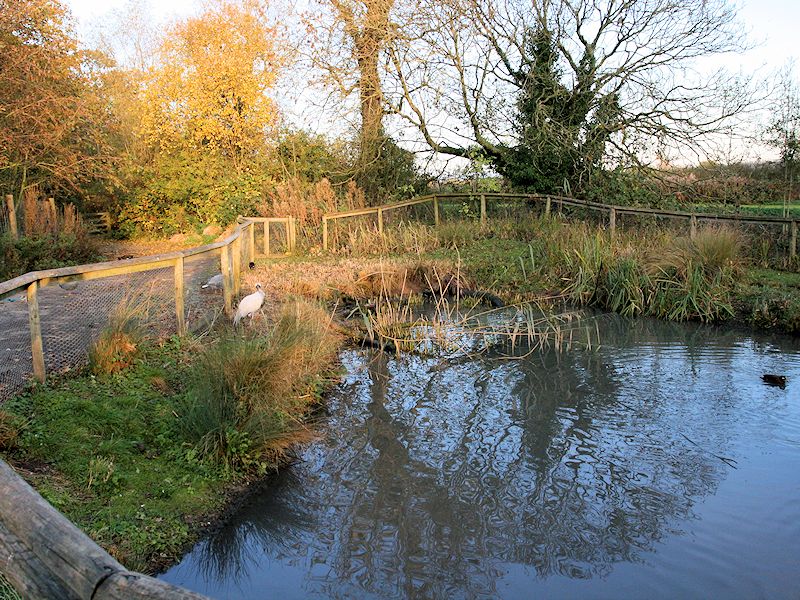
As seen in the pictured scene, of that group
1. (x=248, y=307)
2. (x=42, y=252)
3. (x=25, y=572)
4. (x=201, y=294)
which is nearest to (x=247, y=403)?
(x=248, y=307)

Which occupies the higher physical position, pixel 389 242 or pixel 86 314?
pixel 389 242

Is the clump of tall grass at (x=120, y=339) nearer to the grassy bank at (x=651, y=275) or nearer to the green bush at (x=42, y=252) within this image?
the grassy bank at (x=651, y=275)

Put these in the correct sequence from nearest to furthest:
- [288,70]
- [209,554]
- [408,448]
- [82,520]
A: [82,520], [209,554], [408,448], [288,70]

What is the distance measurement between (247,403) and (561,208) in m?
13.9

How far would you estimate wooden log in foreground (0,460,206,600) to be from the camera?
2.27 meters

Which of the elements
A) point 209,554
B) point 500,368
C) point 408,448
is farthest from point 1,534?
point 500,368

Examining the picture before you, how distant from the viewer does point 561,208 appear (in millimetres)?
18219

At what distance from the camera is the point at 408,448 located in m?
6.31

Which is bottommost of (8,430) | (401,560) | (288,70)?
(401,560)

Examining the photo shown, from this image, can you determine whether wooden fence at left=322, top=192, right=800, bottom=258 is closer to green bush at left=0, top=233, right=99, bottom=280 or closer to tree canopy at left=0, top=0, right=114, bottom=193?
green bush at left=0, top=233, right=99, bottom=280

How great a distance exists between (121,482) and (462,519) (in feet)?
7.86

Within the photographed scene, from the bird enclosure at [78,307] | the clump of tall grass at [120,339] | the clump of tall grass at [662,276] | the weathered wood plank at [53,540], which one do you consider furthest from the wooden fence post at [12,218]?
the weathered wood plank at [53,540]

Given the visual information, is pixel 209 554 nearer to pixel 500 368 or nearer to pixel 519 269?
pixel 500 368

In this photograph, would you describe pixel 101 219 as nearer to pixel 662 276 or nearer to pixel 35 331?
pixel 662 276
